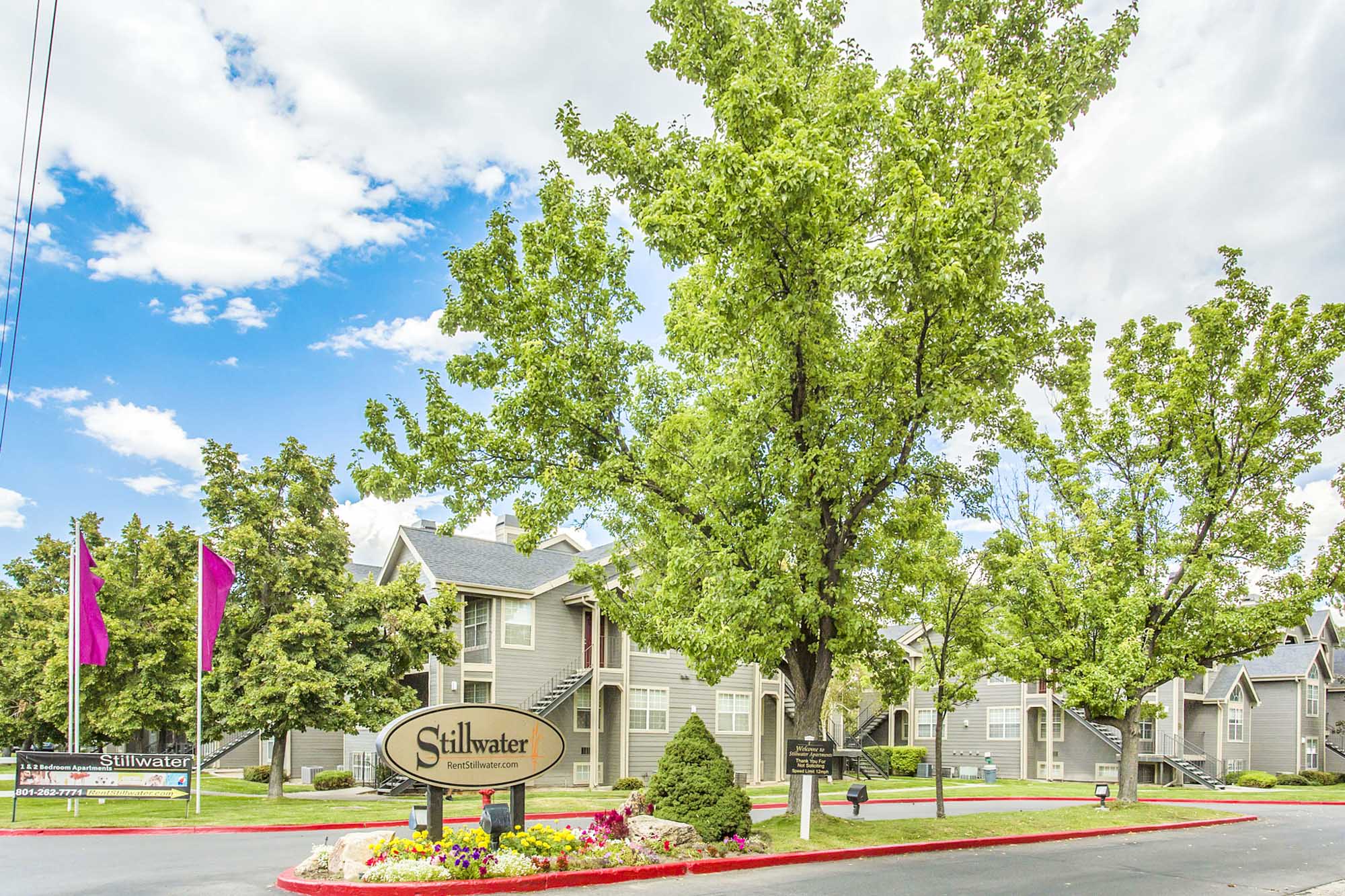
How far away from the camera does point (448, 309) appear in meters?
17.0

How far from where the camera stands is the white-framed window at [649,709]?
114 ft

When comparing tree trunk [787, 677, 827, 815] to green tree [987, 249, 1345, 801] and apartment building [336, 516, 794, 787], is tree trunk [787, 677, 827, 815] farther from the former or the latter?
apartment building [336, 516, 794, 787]

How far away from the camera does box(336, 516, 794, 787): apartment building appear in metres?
32.5

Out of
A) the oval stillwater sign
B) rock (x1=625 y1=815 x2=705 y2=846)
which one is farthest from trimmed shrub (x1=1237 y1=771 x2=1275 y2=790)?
the oval stillwater sign

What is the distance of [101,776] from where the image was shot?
20.1 meters

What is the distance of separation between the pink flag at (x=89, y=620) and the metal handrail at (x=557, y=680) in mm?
13300

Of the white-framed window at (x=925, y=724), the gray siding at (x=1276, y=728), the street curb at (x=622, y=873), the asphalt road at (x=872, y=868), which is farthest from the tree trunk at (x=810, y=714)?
the gray siding at (x=1276, y=728)

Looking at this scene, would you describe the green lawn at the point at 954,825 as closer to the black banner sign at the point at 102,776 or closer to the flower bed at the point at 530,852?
the flower bed at the point at 530,852

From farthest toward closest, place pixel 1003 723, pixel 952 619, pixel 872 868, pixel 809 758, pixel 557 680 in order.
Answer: pixel 1003 723 → pixel 557 680 → pixel 952 619 → pixel 809 758 → pixel 872 868

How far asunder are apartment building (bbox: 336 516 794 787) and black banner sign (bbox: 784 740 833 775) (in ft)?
54.7

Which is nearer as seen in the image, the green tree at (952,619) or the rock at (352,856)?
the rock at (352,856)

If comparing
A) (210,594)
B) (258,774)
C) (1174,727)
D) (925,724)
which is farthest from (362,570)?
(1174,727)

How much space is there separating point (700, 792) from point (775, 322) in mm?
7255

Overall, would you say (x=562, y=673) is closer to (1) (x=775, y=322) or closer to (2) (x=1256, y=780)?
(1) (x=775, y=322)
